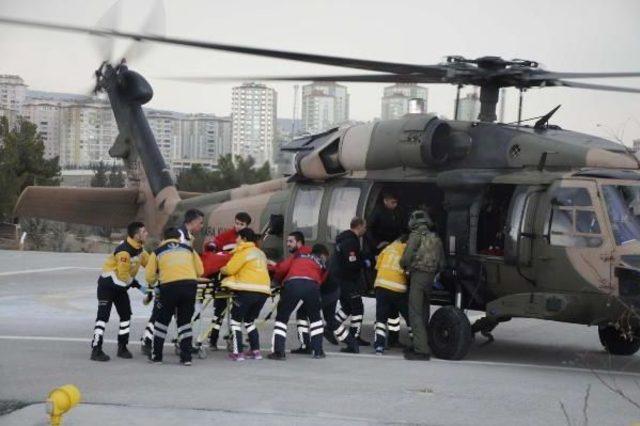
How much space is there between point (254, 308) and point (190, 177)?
4542 centimetres

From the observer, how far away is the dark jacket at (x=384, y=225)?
13992mm

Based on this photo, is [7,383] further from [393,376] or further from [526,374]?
[526,374]

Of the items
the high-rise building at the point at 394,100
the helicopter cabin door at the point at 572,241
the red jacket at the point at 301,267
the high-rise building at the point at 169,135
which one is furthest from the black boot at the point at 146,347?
the high-rise building at the point at 169,135

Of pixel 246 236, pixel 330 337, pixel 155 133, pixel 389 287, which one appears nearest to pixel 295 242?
pixel 246 236

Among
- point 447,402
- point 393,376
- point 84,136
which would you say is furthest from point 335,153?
point 84,136

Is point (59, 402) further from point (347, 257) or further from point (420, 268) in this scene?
point (347, 257)

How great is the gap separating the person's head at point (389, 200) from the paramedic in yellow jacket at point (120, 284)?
3356 mm

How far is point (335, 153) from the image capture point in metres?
14.3

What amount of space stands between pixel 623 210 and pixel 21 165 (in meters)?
41.6

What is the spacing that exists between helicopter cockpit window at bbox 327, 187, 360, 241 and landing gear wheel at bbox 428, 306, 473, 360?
1.98m

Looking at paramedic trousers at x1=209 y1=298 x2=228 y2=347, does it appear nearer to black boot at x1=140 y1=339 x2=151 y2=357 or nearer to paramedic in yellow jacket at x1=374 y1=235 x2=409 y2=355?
black boot at x1=140 y1=339 x2=151 y2=357

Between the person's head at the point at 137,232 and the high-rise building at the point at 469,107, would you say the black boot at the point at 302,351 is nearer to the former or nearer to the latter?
the person's head at the point at 137,232

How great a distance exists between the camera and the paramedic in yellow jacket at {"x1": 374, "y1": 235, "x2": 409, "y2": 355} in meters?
12.8

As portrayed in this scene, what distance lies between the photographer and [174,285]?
11.3m
